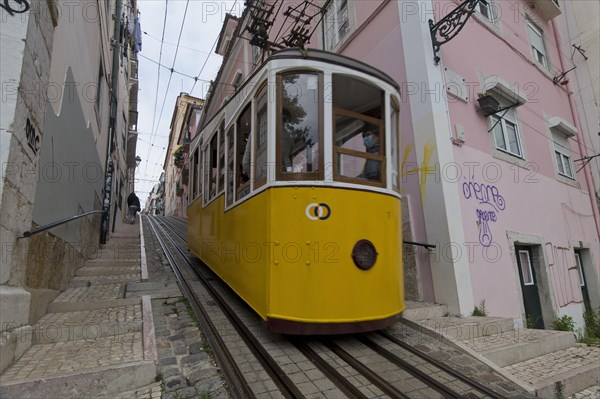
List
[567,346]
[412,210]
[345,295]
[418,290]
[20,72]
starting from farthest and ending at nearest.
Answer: [412,210], [418,290], [567,346], [345,295], [20,72]

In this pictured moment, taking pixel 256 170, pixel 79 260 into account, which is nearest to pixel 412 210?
pixel 256 170

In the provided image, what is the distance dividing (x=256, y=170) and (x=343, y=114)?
119 cm

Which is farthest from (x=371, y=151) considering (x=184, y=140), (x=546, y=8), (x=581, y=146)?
(x=184, y=140)

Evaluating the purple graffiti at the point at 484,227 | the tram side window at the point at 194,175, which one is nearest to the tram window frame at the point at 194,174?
the tram side window at the point at 194,175

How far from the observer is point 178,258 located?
843 cm

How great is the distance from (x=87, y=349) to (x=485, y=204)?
6.33 meters

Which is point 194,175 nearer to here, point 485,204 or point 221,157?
point 221,157

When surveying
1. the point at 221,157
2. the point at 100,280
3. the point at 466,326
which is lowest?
the point at 466,326

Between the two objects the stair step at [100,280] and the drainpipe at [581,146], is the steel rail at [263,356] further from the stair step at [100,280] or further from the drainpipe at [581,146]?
the drainpipe at [581,146]

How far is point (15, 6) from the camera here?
3004 millimetres

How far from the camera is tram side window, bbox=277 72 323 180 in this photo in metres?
3.67

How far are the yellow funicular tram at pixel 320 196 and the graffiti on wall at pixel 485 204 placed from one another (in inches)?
101

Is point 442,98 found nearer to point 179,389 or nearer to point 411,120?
point 411,120

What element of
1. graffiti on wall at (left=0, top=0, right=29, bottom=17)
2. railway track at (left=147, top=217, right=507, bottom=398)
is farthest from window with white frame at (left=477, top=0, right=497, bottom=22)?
graffiti on wall at (left=0, top=0, right=29, bottom=17)
